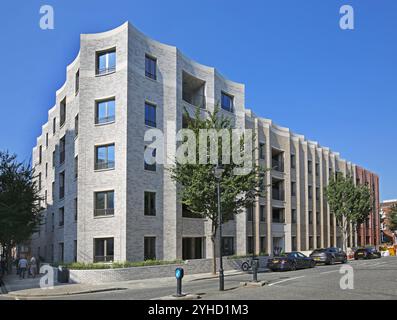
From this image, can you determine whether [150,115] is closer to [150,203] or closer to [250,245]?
[150,203]

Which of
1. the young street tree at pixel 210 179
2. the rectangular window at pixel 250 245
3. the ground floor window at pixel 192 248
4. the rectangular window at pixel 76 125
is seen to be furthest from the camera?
the rectangular window at pixel 250 245

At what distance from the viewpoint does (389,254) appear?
5800 cm

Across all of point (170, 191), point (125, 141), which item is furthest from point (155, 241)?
point (125, 141)

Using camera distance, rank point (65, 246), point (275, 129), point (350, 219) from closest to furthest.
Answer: point (65, 246) → point (275, 129) → point (350, 219)

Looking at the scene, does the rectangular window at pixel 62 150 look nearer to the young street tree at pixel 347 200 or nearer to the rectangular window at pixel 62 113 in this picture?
the rectangular window at pixel 62 113

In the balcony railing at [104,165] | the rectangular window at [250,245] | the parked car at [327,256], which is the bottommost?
the parked car at [327,256]

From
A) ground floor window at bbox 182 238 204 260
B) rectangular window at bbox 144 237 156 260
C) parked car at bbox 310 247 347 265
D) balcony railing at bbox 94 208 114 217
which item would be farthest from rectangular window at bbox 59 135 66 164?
parked car at bbox 310 247 347 265

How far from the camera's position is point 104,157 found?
30.2 m

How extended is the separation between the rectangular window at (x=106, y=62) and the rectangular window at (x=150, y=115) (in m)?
3.34

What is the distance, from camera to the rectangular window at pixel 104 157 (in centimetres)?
2989

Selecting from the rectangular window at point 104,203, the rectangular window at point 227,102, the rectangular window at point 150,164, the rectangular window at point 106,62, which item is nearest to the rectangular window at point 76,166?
the rectangular window at point 104,203

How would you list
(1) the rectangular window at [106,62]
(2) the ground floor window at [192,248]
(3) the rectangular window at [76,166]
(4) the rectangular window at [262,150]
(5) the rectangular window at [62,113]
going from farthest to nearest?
(4) the rectangular window at [262,150], (5) the rectangular window at [62,113], (2) the ground floor window at [192,248], (3) the rectangular window at [76,166], (1) the rectangular window at [106,62]

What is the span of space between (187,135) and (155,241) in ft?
24.7
